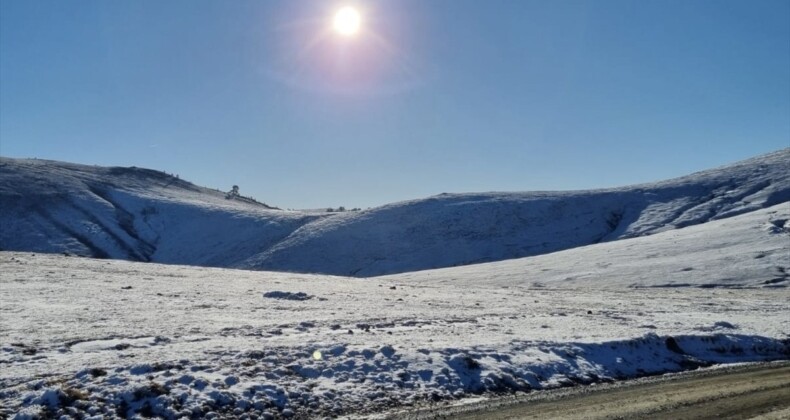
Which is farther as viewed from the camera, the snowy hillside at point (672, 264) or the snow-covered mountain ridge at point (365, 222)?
the snow-covered mountain ridge at point (365, 222)

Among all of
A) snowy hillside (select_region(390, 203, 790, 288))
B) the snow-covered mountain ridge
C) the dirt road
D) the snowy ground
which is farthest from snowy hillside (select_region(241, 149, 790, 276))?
the dirt road

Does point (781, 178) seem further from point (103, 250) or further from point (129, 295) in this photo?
point (103, 250)

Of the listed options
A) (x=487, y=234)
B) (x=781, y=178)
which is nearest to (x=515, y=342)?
(x=487, y=234)

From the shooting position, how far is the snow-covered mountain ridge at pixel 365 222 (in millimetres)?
86688

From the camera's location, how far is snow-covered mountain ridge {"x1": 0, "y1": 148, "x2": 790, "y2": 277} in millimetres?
86688

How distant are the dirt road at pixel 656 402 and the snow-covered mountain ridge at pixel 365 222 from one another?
66.4 m

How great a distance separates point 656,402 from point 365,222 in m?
92.7

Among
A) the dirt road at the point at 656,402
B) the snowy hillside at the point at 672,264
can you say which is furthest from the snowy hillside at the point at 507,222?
the dirt road at the point at 656,402

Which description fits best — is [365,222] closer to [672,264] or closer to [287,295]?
[672,264]

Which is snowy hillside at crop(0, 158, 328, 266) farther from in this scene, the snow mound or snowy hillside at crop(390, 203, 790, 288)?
the snow mound

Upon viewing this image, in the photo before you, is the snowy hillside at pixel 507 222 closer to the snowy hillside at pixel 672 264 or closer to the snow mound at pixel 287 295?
the snowy hillside at pixel 672 264

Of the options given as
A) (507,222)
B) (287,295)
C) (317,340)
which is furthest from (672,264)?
(507,222)

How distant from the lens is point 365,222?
4102 inches

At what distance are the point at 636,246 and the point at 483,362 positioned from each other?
55578 mm
